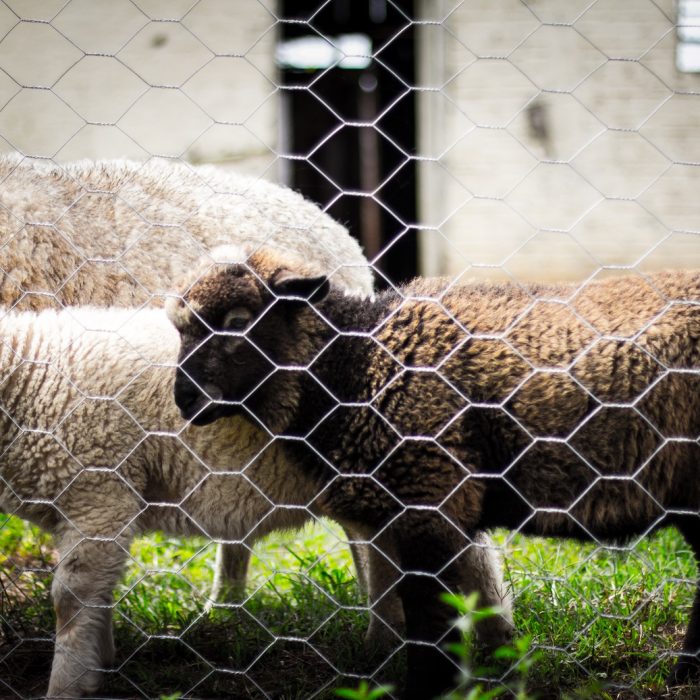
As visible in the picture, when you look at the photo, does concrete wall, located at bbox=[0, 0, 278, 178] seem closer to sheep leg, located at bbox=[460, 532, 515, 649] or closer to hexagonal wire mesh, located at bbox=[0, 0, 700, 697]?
hexagonal wire mesh, located at bbox=[0, 0, 700, 697]

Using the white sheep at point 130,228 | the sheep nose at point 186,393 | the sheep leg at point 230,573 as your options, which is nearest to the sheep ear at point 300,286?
the sheep nose at point 186,393

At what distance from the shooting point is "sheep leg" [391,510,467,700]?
10.0 ft

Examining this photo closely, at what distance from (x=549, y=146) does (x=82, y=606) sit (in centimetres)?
654

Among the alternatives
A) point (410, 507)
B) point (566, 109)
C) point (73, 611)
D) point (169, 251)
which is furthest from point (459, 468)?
point (566, 109)

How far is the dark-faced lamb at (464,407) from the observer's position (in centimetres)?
307

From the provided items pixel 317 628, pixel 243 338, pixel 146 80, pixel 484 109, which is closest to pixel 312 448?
pixel 243 338

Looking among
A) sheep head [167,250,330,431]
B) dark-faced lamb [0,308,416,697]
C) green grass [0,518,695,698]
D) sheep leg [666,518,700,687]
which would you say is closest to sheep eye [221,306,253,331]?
Result: sheep head [167,250,330,431]

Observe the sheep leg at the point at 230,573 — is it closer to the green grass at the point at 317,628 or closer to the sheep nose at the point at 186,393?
the green grass at the point at 317,628

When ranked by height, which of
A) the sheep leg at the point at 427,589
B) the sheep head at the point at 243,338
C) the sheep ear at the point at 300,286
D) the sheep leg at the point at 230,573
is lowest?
the sheep leg at the point at 230,573

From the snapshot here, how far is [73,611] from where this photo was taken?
3.29 meters

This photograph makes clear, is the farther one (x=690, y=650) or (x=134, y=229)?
(x=134, y=229)

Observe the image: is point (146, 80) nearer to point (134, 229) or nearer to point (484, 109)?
point (484, 109)

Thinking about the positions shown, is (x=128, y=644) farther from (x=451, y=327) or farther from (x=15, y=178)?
(x=15, y=178)

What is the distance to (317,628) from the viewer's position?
11.0ft
